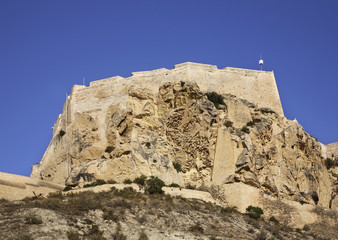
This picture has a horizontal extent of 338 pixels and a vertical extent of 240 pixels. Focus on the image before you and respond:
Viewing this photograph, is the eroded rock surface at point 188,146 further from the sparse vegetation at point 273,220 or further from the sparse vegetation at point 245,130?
the sparse vegetation at point 273,220

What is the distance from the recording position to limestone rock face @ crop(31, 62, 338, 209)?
38969 millimetres

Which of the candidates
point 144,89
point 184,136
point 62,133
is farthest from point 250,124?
point 62,133

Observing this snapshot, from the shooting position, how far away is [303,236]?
35.7m

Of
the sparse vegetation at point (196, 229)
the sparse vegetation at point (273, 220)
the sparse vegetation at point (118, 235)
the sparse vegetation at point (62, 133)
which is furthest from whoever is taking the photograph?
the sparse vegetation at point (62, 133)

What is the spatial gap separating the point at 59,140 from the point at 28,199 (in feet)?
38.1

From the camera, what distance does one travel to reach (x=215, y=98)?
142ft

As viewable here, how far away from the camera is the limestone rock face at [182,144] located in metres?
39.0

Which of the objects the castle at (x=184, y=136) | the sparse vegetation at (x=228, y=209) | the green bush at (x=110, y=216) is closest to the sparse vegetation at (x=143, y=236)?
the green bush at (x=110, y=216)

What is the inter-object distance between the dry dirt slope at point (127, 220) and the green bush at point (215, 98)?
8294 millimetres

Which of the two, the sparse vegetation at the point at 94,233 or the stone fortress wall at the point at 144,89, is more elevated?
the stone fortress wall at the point at 144,89

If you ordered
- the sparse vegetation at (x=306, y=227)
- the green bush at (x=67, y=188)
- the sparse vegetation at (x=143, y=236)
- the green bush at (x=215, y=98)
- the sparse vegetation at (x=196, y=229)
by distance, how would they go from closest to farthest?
1. the sparse vegetation at (x=143, y=236)
2. the sparse vegetation at (x=196, y=229)
3. the green bush at (x=67, y=188)
4. the sparse vegetation at (x=306, y=227)
5. the green bush at (x=215, y=98)

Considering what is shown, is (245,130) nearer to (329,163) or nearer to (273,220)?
(273,220)

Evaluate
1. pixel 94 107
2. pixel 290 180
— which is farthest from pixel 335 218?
pixel 94 107

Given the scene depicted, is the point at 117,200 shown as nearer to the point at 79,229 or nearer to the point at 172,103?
the point at 79,229
